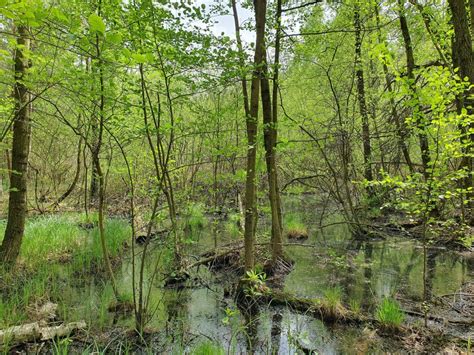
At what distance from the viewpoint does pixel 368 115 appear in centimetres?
845

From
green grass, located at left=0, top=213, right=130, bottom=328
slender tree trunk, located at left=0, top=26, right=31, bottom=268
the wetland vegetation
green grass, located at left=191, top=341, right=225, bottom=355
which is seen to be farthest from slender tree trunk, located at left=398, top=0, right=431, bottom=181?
slender tree trunk, located at left=0, top=26, right=31, bottom=268

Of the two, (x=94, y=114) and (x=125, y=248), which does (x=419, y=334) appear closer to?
(x=94, y=114)

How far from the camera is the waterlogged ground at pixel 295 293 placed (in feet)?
12.2

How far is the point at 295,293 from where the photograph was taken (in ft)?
17.1

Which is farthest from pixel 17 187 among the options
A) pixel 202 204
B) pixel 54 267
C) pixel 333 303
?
pixel 333 303

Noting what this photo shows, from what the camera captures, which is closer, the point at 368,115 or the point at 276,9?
the point at 276,9

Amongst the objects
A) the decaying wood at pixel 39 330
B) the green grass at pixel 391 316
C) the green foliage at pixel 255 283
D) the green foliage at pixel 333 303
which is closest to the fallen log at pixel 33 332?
the decaying wood at pixel 39 330

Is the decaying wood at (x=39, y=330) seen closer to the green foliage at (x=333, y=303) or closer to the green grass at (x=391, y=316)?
the green foliage at (x=333, y=303)

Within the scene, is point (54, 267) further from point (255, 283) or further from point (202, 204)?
point (255, 283)

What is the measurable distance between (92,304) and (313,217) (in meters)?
8.79

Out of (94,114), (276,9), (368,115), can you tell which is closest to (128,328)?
(94,114)

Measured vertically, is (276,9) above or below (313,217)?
above

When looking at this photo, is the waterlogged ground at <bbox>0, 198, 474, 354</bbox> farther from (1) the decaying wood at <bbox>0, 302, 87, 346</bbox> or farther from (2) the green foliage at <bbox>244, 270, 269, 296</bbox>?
(2) the green foliage at <bbox>244, 270, 269, 296</bbox>

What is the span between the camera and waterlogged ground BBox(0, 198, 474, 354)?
3725mm
